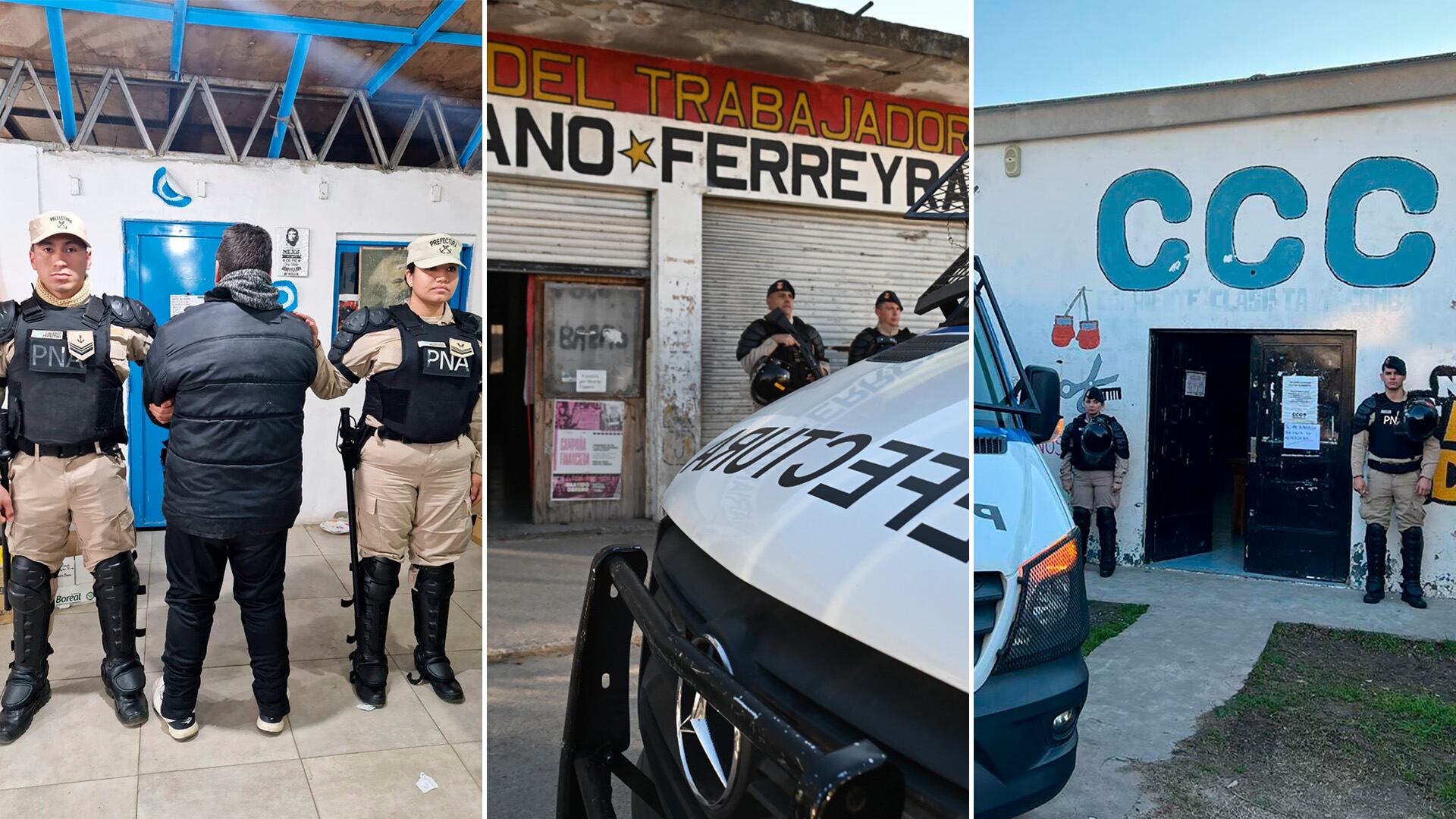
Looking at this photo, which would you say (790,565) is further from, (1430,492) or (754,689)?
(1430,492)

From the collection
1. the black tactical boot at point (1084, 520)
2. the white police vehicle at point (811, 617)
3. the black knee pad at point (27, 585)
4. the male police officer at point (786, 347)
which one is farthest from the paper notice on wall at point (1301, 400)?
the black knee pad at point (27, 585)

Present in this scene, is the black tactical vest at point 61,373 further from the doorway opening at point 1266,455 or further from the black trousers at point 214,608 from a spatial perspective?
the doorway opening at point 1266,455

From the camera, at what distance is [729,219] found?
232 cm

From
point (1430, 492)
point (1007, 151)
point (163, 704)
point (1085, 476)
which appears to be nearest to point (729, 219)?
point (163, 704)

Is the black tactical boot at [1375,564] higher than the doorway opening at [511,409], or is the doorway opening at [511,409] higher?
the doorway opening at [511,409]

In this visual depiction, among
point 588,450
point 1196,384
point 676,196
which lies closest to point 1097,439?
point 1196,384

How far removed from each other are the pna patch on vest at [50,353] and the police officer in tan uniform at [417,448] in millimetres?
572

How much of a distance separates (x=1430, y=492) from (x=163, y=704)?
4.98 metres

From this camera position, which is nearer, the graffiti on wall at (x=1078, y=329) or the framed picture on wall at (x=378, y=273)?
the framed picture on wall at (x=378, y=273)

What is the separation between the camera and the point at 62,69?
2.83m

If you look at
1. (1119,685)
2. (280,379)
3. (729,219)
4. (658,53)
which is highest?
(658,53)

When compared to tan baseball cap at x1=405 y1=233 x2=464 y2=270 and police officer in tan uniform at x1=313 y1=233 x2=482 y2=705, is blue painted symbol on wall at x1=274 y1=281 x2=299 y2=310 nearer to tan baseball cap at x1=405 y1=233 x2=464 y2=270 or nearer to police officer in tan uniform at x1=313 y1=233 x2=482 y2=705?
police officer in tan uniform at x1=313 y1=233 x2=482 y2=705

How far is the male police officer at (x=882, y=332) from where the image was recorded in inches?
63.2

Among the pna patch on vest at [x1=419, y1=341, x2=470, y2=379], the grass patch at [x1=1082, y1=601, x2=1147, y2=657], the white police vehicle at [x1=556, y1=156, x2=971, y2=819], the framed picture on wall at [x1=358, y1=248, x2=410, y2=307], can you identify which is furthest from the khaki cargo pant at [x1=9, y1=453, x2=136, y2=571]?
the grass patch at [x1=1082, y1=601, x2=1147, y2=657]
